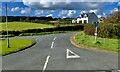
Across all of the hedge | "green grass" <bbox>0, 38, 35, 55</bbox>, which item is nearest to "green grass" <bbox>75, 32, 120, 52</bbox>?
the hedge

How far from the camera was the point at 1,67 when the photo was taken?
15.0 metres

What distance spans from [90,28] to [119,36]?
723cm

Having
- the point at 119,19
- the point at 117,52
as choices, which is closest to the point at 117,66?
the point at 117,52

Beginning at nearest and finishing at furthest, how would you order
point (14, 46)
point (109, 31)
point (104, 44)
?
point (104, 44) → point (14, 46) → point (109, 31)

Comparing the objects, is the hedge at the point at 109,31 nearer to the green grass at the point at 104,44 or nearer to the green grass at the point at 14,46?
the green grass at the point at 104,44

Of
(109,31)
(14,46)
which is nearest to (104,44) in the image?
(109,31)

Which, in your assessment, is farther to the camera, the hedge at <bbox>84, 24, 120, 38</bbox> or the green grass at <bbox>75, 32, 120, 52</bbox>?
the hedge at <bbox>84, 24, 120, 38</bbox>

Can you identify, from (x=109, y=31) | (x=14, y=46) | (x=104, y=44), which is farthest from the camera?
(x=109, y=31)

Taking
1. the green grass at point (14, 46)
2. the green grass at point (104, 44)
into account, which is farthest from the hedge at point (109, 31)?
the green grass at point (14, 46)

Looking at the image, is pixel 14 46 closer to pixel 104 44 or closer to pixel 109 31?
pixel 104 44

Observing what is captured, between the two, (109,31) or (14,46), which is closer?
(14,46)

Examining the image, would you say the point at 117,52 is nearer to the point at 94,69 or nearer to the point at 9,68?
the point at 94,69

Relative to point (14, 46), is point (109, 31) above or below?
above

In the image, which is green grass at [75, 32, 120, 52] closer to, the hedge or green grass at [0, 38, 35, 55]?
the hedge
